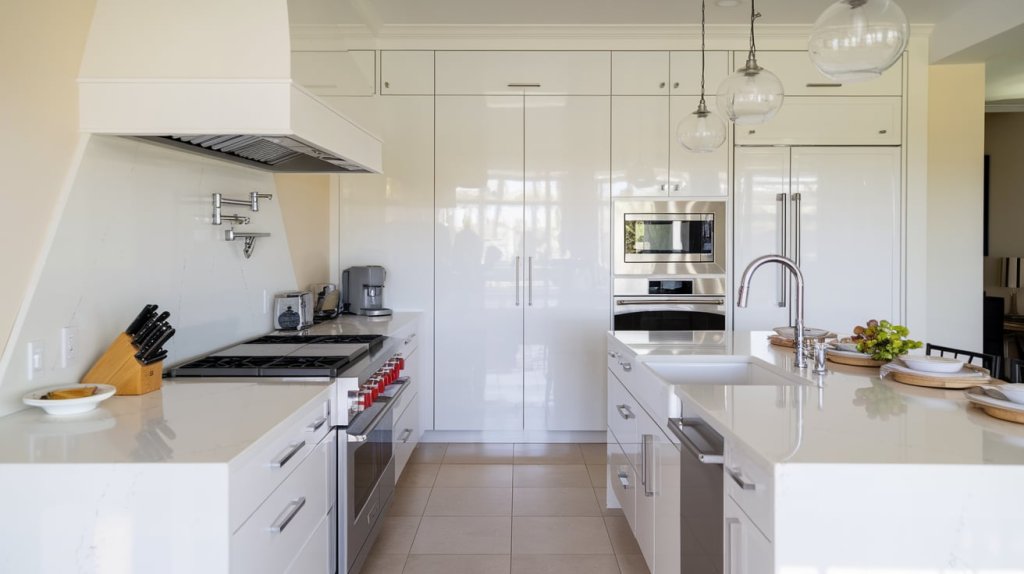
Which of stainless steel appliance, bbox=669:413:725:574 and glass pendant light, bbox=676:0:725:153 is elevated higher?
glass pendant light, bbox=676:0:725:153

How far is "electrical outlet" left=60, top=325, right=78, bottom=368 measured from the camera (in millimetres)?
1729

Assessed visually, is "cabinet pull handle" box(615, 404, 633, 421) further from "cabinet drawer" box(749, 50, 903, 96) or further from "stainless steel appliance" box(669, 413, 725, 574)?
"cabinet drawer" box(749, 50, 903, 96)

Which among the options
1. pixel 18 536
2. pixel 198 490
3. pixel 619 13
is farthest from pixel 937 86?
pixel 18 536

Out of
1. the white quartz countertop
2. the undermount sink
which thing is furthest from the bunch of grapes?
the undermount sink

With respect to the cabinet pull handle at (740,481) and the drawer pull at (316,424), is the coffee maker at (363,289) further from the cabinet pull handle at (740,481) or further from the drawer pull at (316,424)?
the cabinet pull handle at (740,481)

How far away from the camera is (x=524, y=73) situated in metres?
4.16

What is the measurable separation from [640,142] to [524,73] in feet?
2.92

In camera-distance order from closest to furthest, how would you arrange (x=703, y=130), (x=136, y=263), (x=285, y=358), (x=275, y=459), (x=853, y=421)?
(x=853, y=421), (x=275, y=459), (x=136, y=263), (x=285, y=358), (x=703, y=130)

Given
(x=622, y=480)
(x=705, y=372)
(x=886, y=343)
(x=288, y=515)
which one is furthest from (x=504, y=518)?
(x=886, y=343)

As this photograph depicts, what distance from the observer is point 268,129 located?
5.96ft

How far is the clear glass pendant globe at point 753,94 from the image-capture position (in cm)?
218

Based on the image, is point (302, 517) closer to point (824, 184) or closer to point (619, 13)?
point (619, 13)

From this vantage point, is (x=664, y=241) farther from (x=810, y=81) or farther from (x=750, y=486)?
(x=750, y=486)

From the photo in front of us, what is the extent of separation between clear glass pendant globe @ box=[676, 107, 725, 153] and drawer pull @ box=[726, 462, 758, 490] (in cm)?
172
